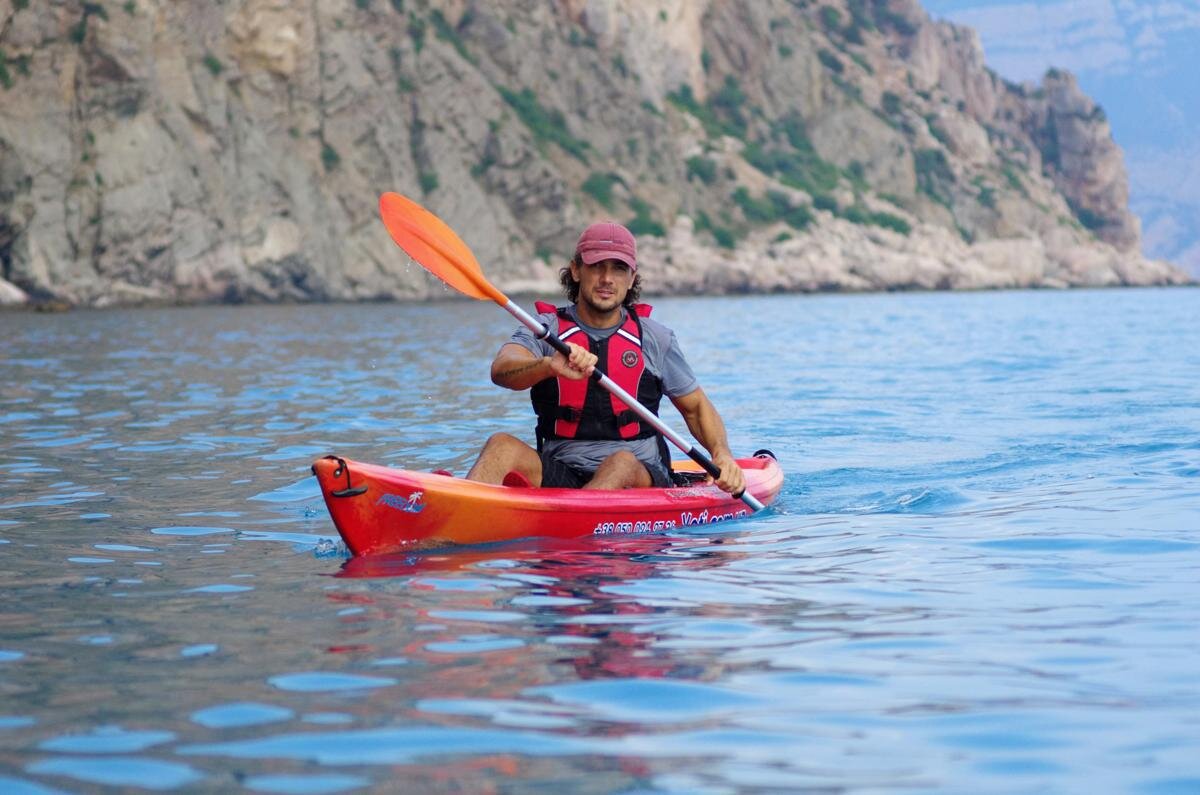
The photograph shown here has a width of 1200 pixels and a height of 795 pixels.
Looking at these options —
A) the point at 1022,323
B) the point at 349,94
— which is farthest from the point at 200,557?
the point at 349,94

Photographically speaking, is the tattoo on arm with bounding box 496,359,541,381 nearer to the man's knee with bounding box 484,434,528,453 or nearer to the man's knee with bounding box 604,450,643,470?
the man's knee with bounding box 484,434,528,453

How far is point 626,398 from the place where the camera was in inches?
257

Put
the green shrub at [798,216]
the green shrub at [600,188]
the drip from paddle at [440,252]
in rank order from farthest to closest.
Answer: the green shrub at [798,216]
the green shrub at [600,188]
the drip from paddle at [440,252]

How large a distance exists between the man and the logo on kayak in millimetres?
498

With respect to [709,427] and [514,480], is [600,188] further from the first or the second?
[514,480]

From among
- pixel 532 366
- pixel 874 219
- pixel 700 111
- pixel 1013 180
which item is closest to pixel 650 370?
pixel 532 366

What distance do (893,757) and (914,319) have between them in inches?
1399

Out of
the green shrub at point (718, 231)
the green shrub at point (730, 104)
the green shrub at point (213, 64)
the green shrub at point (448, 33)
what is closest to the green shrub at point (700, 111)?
the green shrub at point (730, 104)

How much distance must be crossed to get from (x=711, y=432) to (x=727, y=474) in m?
0.22

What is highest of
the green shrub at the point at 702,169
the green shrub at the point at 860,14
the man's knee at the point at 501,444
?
the green shrub at the point at 860,14

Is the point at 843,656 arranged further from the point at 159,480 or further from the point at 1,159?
the point at 1,159

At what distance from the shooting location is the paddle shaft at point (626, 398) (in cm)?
616

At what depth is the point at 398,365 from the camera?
1880 centimetres

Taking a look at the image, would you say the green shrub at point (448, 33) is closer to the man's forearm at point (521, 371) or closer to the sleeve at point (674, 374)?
the sleeve at point (674, 374)
